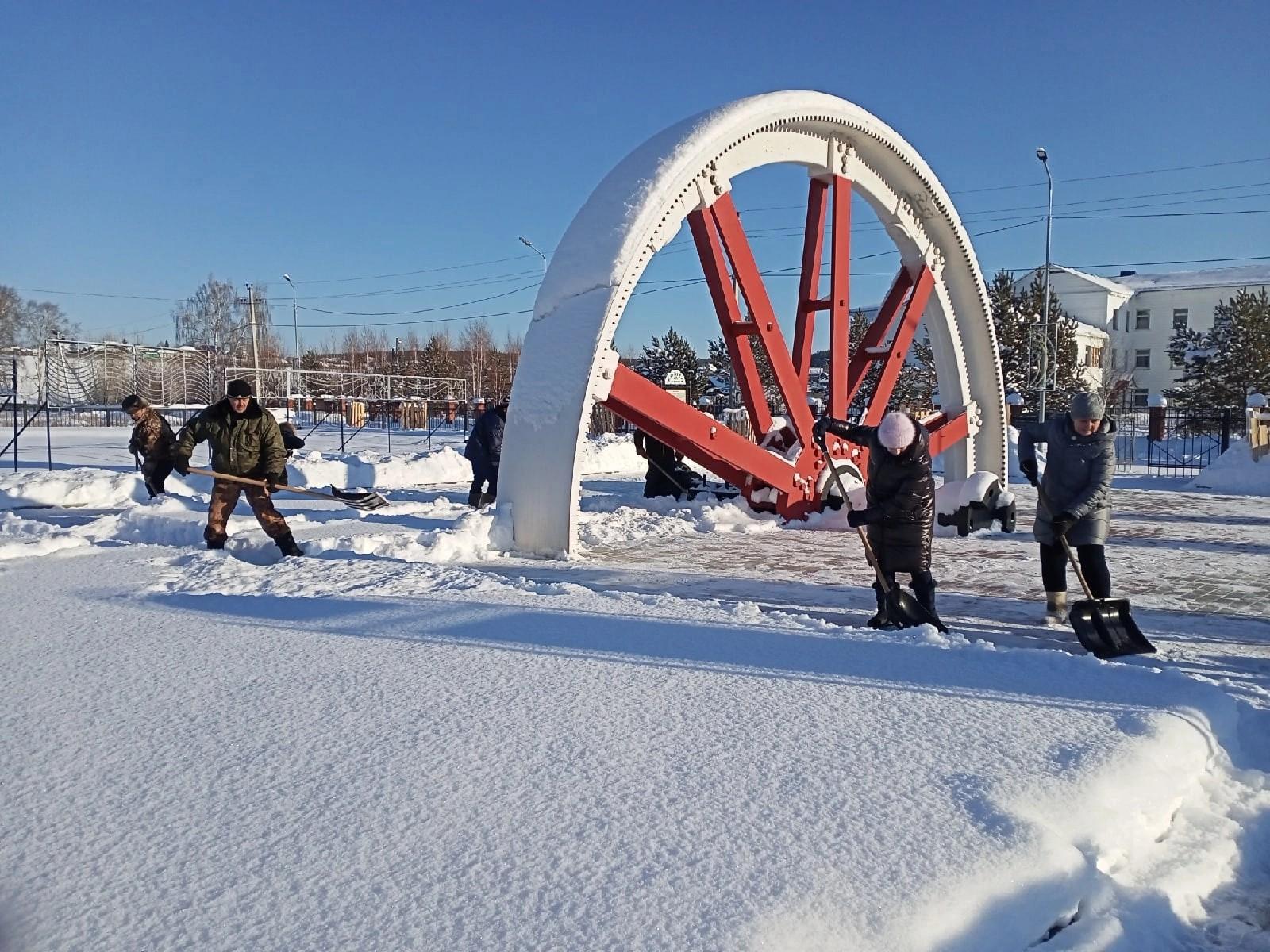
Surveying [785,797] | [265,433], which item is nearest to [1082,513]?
[785,797]

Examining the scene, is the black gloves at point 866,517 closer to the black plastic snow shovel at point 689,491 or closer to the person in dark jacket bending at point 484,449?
the person in dark jacket bending at point 484,449

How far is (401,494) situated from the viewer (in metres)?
14.3

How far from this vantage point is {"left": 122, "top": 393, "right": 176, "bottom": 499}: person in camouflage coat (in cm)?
1084

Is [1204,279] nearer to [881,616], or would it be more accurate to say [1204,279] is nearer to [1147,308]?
[1147,308]

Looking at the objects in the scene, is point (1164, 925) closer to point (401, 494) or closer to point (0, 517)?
point (0, 517)

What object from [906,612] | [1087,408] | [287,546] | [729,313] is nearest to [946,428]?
[729,313]

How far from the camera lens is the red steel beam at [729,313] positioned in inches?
374

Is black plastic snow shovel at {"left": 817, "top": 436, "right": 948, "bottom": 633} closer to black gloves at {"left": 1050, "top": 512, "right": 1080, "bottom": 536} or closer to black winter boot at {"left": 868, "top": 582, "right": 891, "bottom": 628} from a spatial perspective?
black winter boot at {"left": 868, "top": 582, "right": 891, "bottom": 628}

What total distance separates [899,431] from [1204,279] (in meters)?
59.1

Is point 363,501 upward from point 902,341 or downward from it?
downward

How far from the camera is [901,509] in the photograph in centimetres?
556

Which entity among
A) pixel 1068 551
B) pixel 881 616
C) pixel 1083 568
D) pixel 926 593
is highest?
pixel 1068 551

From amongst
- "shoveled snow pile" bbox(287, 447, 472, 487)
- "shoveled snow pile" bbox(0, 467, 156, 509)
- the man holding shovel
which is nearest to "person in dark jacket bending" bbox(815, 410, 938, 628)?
the man holding shovel

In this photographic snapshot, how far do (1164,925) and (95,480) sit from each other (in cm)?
1352
